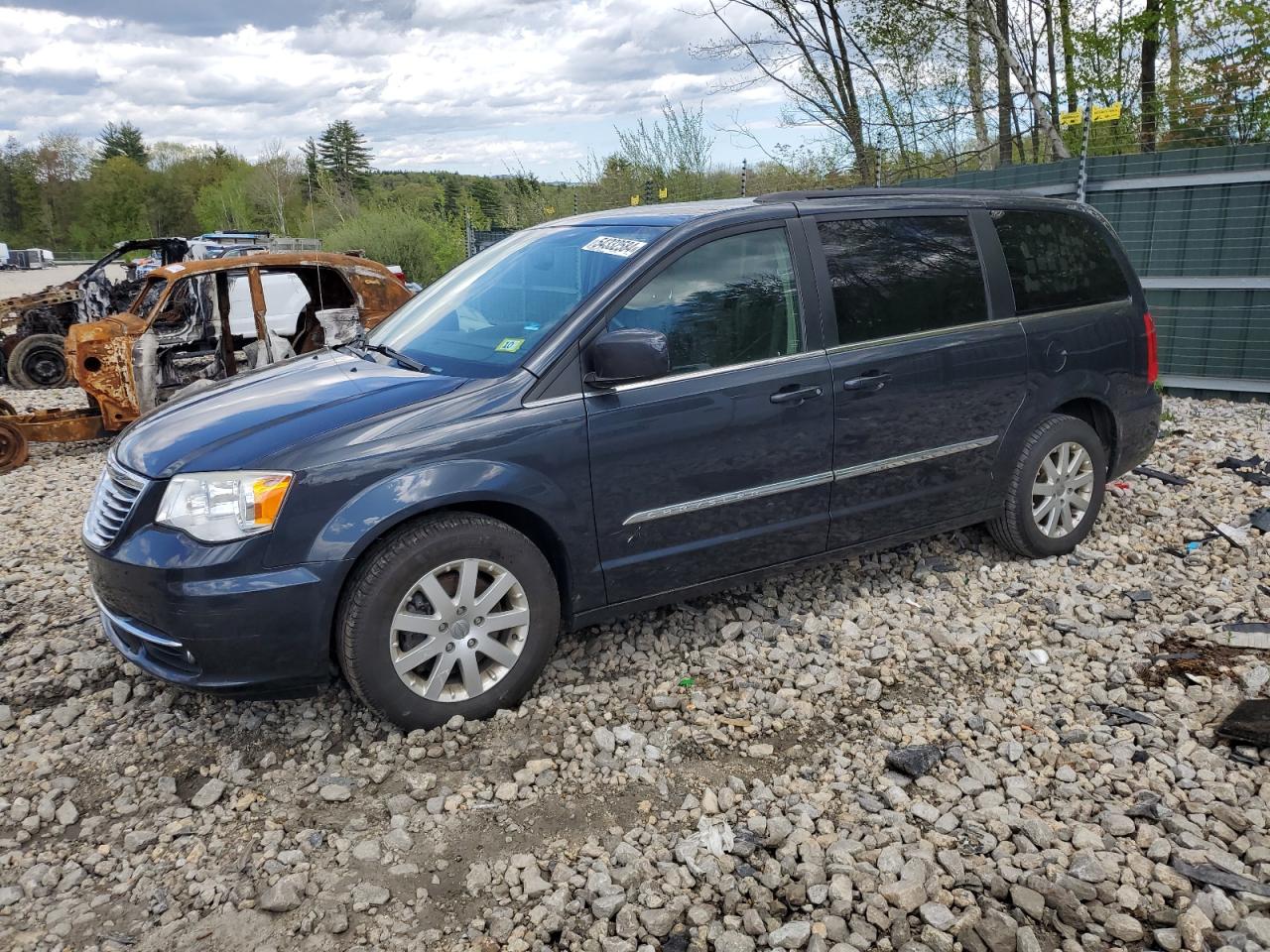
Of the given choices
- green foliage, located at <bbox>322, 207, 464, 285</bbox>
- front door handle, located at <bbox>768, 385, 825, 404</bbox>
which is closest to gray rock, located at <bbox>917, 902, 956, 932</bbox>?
front door handle, located at <bbox>768, 385, 825, 404</bbox>

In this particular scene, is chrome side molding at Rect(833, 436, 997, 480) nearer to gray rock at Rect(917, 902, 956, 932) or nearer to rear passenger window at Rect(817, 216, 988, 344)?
rear passenger window at Rect(817, 216, 988, 344)

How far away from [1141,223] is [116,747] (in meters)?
10.0

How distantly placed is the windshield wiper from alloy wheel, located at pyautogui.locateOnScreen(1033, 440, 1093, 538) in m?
3.14

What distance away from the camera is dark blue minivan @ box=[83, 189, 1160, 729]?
3.26 metres

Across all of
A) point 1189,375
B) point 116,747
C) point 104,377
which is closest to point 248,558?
point 116,747

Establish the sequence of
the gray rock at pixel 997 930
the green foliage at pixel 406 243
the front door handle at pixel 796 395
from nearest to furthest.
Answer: the gray rock at pixel 997 930 < the front door handle at pixel 796 395 < the green foliage at pixel 406 243

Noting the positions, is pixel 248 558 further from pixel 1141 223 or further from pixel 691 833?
pixel 1141 223

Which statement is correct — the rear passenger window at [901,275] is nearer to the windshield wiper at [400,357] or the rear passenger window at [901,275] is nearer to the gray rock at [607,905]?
the windshield wiper at [400,357]

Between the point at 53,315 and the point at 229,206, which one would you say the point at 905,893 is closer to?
the point at 53,315

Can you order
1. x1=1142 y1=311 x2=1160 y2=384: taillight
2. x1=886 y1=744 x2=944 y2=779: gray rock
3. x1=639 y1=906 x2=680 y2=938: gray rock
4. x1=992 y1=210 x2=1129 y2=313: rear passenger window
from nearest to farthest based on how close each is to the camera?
x1=639 y1=906 x2=680 y2=938: gray rock < x1=886 y1=744 x2=944 y2=779: gray rock < x1=992 y1=210 x2=1129 y2=313: rear passenger window < x1=1142 y1=311 x2=1160 y2=384: taillight

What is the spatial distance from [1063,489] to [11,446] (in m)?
8.47

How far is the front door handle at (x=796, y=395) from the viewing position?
3.98 metres

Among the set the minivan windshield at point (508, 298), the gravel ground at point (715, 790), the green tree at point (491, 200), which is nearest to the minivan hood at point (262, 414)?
the minivan windshield at point (508, 298)

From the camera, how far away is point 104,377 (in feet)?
27.7
